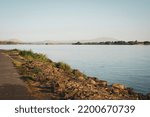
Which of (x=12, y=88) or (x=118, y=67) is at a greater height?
(x=12, y=88)

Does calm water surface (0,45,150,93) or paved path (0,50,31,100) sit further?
calm water surface (0,45,150,93)

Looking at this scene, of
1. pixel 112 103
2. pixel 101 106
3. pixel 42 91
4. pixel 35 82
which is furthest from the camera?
pixel 35 82

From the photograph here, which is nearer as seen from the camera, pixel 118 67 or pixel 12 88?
pixel 12 88

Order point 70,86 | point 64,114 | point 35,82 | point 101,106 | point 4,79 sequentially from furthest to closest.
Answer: point 4,79 < point 35,82 < point 70,86 < point 101,106 < point 64,114

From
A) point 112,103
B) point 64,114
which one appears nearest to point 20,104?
point 64,114

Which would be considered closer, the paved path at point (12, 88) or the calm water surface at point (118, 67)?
the paved path at point (12, 88)

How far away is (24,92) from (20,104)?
285 centimetres

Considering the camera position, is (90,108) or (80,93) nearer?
A: (90,108)

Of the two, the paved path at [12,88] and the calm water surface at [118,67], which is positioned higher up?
the paved path at [12,88]

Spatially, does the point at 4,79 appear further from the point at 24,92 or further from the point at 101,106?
the point at 101,106

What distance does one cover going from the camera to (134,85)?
27.1 metres

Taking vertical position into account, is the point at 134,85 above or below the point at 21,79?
below

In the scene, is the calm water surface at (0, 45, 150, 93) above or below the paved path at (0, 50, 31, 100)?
below

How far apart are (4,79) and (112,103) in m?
8.37
